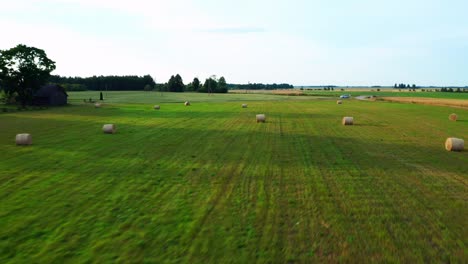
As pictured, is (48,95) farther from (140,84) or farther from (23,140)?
(140,84)

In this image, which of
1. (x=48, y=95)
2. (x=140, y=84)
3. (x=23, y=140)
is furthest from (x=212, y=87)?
(x=23, y=140)

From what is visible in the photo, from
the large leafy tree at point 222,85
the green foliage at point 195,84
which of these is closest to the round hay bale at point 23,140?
the large leafy tree at point 222,85

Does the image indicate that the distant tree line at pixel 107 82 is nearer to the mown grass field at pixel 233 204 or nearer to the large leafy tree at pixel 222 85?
the large leafy tree at pixel 222 85

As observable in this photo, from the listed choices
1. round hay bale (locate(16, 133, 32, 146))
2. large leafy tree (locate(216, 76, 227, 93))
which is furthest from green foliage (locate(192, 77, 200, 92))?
round hay bale (locate(16, 133, 32, 146))

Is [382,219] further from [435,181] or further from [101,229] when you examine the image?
[101,229]

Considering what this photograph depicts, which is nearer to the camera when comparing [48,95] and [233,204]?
[233,204]

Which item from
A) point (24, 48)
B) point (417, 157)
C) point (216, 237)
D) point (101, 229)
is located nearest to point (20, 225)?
point (101, 229)
